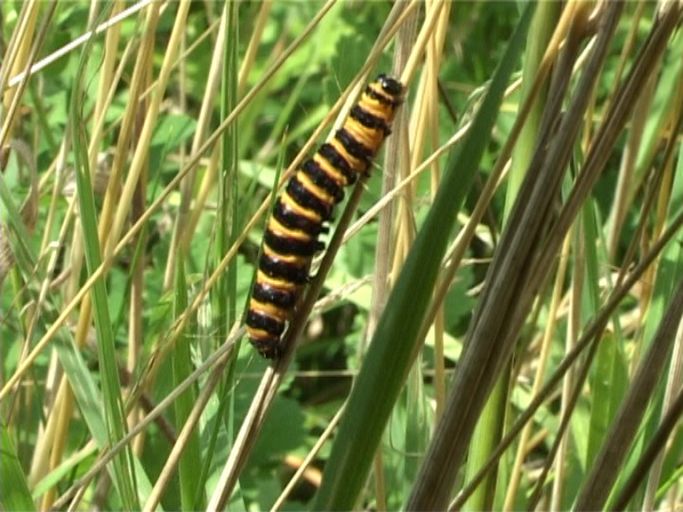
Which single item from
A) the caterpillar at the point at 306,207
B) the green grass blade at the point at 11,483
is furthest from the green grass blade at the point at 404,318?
the green grass blade at the point at 11,483

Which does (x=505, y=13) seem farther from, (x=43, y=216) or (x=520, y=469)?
(x=520, y=469)

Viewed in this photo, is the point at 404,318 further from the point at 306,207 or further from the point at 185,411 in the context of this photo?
the point at 185,411

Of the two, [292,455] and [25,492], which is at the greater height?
[25,492]

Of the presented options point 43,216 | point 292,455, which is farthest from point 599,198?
point 43,216

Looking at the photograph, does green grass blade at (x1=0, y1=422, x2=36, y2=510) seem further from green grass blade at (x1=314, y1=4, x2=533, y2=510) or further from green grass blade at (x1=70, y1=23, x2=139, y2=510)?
green grass blade at (x1=314, y1=4, x2=533, y2=510)

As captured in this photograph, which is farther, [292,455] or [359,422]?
[292,455]

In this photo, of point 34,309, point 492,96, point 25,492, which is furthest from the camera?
point 34,309

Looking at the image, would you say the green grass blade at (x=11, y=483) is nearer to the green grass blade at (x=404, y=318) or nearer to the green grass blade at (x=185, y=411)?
the green grass blade at (x=185, y=411)
